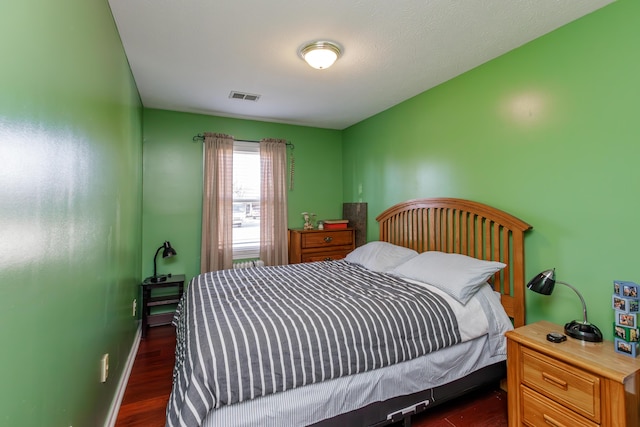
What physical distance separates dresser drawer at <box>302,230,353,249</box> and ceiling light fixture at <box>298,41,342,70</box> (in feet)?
7.17

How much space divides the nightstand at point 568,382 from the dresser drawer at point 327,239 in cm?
247

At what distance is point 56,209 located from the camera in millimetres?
1043

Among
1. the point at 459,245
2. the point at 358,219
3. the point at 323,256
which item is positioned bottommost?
the point at 323,256

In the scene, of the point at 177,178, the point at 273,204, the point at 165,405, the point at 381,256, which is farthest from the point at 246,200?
the point at 165,405

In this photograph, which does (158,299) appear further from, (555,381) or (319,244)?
(555,381)

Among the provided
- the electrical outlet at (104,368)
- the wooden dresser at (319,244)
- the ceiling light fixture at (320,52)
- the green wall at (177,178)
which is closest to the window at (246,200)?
the green wall at (177,178)

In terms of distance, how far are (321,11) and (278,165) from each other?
2.42m

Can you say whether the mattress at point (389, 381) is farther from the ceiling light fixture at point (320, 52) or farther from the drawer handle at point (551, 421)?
the ceiling light fixture at point (320, 52)

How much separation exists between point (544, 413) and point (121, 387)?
2.68 m

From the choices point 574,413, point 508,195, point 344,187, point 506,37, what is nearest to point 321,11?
point 506,37

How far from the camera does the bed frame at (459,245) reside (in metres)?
1.68

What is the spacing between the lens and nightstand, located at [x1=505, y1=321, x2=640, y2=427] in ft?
4.39

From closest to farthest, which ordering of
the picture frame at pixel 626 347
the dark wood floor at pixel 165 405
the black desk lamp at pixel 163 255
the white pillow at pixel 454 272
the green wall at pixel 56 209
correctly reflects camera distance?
the green wall at pixel 56 209, the picture frame at pixel 626 347, the dark wood floor at pixel 165 405, the white pillow at pixel 454 272, the black desk lamp at pixel 163 255

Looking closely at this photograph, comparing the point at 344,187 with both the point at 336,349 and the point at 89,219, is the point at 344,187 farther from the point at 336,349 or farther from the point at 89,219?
the point at 89,219
